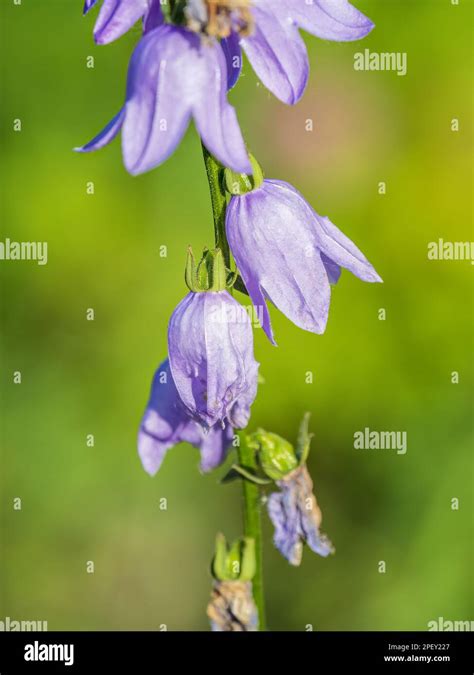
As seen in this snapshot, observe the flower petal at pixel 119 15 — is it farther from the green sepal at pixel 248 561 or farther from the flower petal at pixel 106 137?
the green sepal at pixel 248 561

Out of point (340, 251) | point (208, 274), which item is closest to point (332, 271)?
point (340, 251)

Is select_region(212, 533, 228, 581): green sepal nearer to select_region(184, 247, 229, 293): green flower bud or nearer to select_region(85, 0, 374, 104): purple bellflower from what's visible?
select_region(184, 247, 229, 293): green flower bud

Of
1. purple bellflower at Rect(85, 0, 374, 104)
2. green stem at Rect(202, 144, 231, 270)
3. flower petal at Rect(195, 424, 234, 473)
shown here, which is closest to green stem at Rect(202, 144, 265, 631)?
green stem at Rect(202, 144, 231, 270)

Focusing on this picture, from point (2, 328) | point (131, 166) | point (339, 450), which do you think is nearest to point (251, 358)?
point (131, 166)

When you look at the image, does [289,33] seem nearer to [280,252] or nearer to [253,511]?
[280,252]

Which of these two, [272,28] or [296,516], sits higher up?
[272,28]

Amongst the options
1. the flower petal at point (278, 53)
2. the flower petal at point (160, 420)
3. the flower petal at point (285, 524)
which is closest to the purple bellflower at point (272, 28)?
the flower petal at point (278, 53)

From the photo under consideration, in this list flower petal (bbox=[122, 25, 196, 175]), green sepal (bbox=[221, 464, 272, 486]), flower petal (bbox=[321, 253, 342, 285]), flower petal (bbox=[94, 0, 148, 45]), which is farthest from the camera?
green sepal (bbox=[221, 464, 272, 486])
